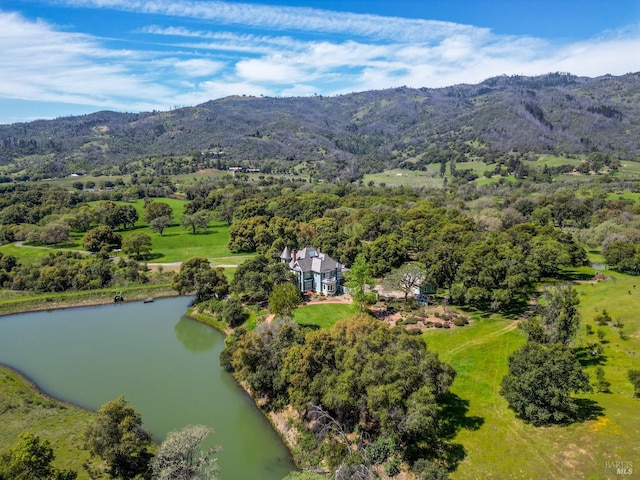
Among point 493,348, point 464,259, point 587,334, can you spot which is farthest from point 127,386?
point 587,334

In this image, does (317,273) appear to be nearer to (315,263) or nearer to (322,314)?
(315,263)

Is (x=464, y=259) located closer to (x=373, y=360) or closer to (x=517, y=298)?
(x=517, y=298)

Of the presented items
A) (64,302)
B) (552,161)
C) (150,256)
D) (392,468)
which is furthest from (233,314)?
(552,161)

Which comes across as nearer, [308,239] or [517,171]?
[308,239]

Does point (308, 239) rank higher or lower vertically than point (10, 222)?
lower

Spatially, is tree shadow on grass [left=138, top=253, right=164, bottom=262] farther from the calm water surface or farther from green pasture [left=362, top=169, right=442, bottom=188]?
green pasture [left=362, top=169, right=442, bottom=188]

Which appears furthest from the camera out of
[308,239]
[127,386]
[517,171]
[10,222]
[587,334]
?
[517,171]

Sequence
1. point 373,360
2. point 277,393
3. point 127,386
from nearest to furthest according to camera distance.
Answer: point 373,360
point 277,393
point 127,386

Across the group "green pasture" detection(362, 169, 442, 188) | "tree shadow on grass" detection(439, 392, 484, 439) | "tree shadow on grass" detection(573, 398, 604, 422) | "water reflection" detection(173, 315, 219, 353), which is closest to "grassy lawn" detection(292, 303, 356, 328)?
"water reflection" detection(173, 315, 219, 353)
